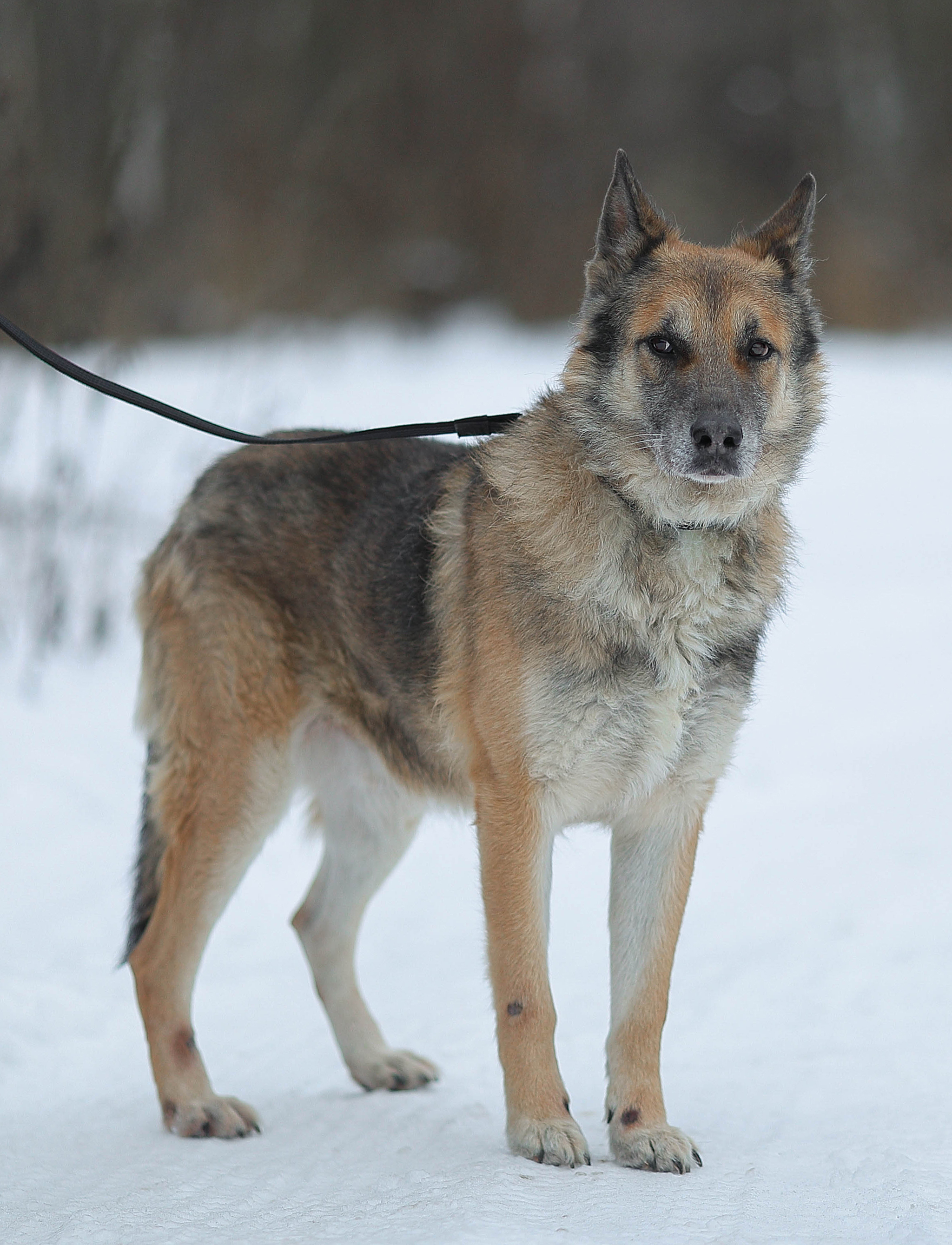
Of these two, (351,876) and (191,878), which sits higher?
(191,878)

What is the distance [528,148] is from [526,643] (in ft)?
55.4

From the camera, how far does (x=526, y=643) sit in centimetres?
317

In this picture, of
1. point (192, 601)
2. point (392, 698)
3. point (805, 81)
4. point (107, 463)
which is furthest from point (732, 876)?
point (805, 81)

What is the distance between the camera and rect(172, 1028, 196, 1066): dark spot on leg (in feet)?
11.7

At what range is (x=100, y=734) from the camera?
631cm

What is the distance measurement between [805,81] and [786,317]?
19.2 metres

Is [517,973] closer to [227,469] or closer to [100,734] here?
[227,469]

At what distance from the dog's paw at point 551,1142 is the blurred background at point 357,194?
15.4ft

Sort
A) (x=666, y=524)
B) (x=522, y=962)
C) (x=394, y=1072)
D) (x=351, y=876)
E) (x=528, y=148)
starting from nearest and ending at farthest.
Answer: (x=522, y=962)
(x=666, y=524)
(x=394, y=1072)
(x=351, y=876)
(x=528, y=148)

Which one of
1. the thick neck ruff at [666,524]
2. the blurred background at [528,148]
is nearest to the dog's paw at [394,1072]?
the thick neck ruff at [666,524]

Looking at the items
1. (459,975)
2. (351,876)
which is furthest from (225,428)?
(459,975)

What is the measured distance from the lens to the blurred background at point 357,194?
742 cm

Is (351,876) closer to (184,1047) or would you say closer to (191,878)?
(191,878)

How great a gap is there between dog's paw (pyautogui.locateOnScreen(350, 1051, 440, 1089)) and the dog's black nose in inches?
80.6
